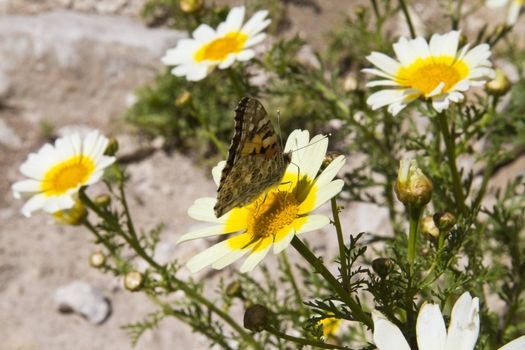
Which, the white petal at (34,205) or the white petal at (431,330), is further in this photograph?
the white petal at (34,205)

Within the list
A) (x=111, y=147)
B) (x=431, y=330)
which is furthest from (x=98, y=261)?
(x=431, y=330)

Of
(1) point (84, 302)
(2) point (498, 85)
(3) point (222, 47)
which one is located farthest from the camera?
(1) point (84, 302)

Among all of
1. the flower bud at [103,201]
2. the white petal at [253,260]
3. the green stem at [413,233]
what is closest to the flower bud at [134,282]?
the flower bud at [103,201]

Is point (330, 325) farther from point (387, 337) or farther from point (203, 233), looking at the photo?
point (387, 337)

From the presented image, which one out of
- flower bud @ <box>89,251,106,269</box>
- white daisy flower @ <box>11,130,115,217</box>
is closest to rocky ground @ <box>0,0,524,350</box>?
flower bud @ <box>89,251,106,269</box>

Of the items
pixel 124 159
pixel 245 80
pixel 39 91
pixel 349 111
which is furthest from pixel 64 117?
pixel 349 111

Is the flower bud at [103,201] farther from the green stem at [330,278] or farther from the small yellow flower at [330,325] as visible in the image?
the green stem at [330,278]
